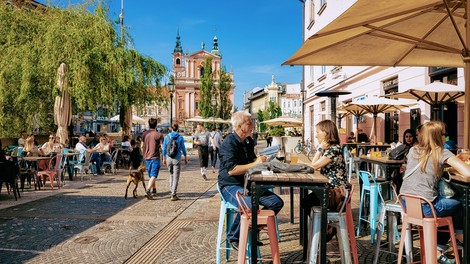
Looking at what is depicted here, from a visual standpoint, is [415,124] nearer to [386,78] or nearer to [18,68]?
[386,78]

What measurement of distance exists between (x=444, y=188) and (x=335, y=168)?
1093 millimetres

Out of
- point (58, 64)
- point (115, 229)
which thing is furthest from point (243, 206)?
point (58, 64)

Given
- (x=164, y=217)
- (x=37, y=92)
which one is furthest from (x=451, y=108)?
(x=37, y=92)

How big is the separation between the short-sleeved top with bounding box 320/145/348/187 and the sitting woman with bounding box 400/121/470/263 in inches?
26.4

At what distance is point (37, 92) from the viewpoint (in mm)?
17188

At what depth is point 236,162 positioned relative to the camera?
14.3 ft

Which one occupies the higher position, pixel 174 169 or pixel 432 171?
pixel 432 171

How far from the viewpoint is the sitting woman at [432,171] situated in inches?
145

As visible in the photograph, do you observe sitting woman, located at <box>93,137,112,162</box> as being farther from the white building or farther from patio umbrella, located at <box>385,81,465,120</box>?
the white building

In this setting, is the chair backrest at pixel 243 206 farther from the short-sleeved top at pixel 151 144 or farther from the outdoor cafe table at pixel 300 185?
the short-sleeved top at pixel 151 144

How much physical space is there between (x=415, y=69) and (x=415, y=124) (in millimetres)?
1734

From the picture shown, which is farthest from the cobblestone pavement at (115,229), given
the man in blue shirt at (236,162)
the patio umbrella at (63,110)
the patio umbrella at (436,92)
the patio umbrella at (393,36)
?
the patio umbrella at (63,110)

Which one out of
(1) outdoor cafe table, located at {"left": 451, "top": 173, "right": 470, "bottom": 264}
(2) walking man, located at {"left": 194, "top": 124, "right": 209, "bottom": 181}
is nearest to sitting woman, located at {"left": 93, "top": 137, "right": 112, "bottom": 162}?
(2) walking man, located at {"left": 194, "top": 124, "right": 209, "bottom": 181}

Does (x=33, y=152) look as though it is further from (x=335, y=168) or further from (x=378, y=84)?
(x=378, y=84)
